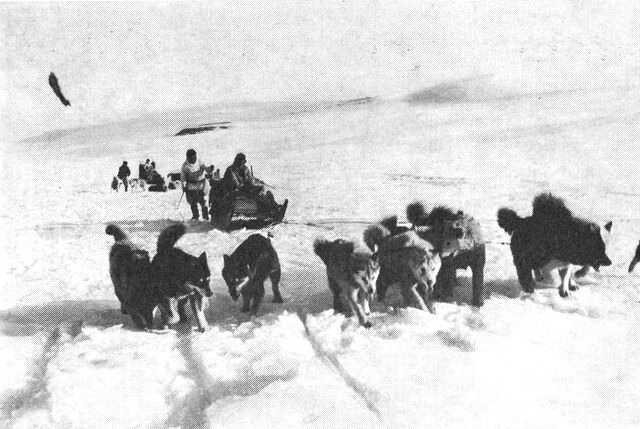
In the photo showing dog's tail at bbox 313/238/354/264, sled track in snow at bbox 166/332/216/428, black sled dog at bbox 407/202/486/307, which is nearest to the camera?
sled track in snow at bbox 166/332/216/428

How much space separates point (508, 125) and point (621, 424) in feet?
35.0

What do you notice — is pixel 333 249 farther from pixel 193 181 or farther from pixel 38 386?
pixel 193 181

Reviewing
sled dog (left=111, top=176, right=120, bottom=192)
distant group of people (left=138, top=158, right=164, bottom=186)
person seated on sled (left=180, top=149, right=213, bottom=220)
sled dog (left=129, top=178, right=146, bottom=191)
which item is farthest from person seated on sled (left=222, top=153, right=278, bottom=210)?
sled dog (left=111, top=176, right=120, bottom=192)

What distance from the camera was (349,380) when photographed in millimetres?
4738

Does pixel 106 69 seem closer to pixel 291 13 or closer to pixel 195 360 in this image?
pixel 291 13

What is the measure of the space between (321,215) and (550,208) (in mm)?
4527

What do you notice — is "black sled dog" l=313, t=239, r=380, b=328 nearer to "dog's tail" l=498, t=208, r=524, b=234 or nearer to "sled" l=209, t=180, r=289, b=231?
"dog's tail" l=498, t=208, r=524, b=234

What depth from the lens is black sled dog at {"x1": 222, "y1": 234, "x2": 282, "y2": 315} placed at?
569 cm

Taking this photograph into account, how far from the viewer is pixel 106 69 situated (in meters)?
18.5

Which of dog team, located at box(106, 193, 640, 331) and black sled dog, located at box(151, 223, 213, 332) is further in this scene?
dog team, located at box(106, 193, 640, 331)

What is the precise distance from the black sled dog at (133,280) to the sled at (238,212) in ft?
11.2

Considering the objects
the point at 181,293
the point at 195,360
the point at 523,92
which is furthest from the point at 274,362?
the point at 523,92

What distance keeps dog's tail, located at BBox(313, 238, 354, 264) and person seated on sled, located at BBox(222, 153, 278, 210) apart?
3.51 m

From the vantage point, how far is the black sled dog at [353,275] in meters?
5.29
